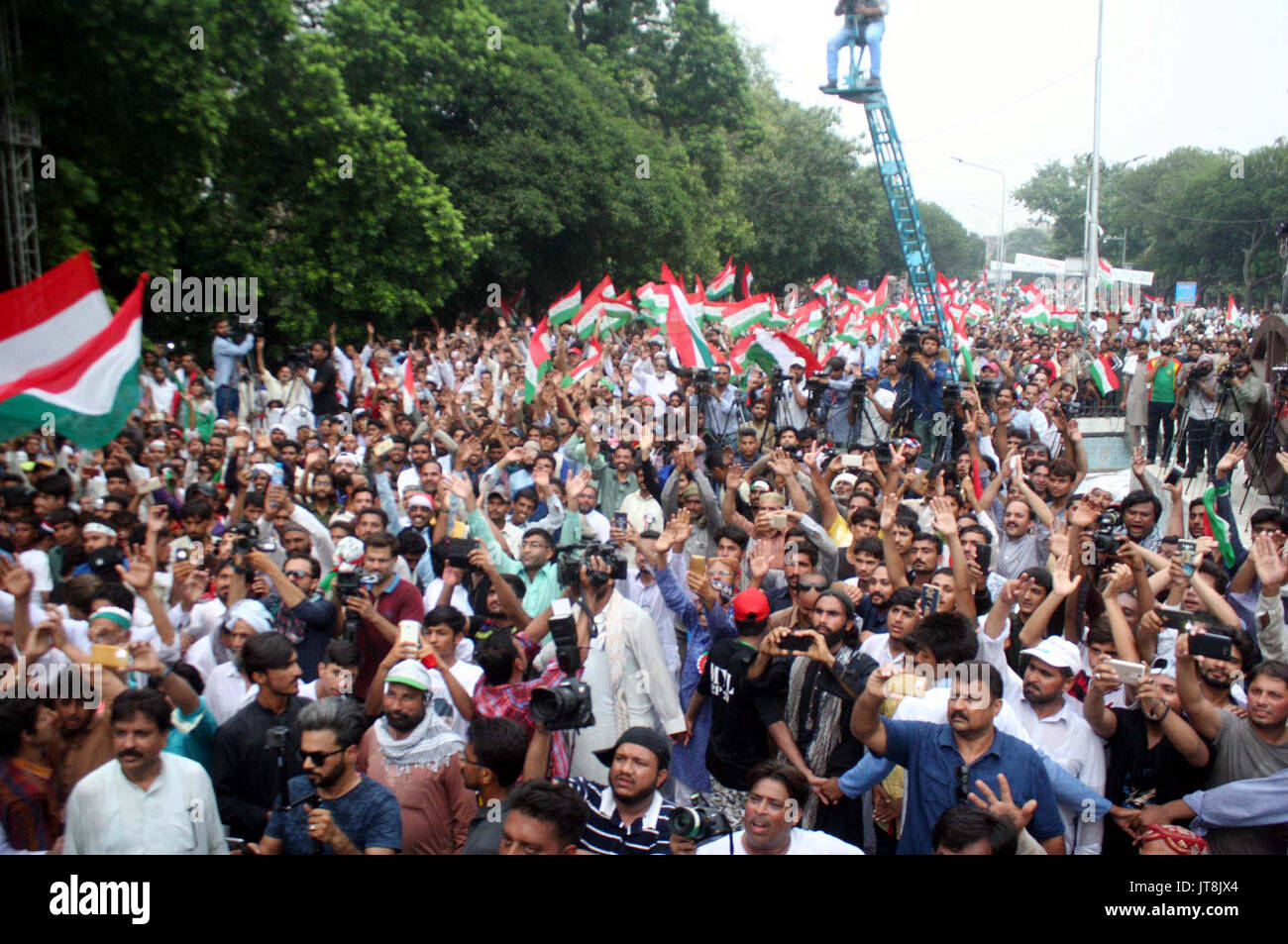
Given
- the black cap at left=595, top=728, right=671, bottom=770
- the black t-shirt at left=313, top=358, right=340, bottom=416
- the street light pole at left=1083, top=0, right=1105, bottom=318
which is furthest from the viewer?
the street light pole at left=1083, top=0, right=1105, bottom=318

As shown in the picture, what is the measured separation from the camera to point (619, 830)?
3.32m

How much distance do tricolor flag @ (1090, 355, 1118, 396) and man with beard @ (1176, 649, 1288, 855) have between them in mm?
9647

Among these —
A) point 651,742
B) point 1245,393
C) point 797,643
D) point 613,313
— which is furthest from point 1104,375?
point 651,742

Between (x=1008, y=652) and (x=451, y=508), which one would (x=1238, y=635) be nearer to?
(x=1008, y=652)

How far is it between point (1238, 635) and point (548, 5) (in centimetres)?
2204

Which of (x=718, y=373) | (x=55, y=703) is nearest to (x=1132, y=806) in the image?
(x=55, y=703)

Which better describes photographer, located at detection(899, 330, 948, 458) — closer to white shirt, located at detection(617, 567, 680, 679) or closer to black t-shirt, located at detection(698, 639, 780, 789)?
white shirt, located at detection(617, 567, 680, 679)

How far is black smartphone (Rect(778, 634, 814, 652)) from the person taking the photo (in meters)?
3.61

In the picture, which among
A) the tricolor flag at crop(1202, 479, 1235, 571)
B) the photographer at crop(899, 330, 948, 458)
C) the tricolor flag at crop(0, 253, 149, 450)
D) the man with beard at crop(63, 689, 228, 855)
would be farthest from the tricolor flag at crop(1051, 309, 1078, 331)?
the man with beard at crop(63, 689, 228, 855)

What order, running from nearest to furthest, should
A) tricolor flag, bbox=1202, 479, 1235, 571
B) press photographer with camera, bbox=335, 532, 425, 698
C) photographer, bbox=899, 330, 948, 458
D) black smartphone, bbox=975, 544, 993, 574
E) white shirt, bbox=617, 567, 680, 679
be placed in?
press photographer with camera, bbox=335, 532, 425, 698 < white shirt, bbox=617, 567, 680, 679 < black smartphone, bbox=975, 544, 993, 574 < tricolor flag, bbox=1202, 479, 1235, 571 < photographer, bbox=899, 330, 948, 458

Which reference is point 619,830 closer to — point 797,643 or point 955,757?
point 797,643

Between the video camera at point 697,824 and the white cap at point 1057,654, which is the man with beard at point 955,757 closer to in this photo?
the white cap at point 1057,654

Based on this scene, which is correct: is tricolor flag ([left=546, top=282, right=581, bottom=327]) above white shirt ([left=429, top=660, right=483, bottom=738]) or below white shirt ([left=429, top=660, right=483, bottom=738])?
above

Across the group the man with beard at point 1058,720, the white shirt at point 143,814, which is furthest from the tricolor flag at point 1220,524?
the white shirt at point 143,814
